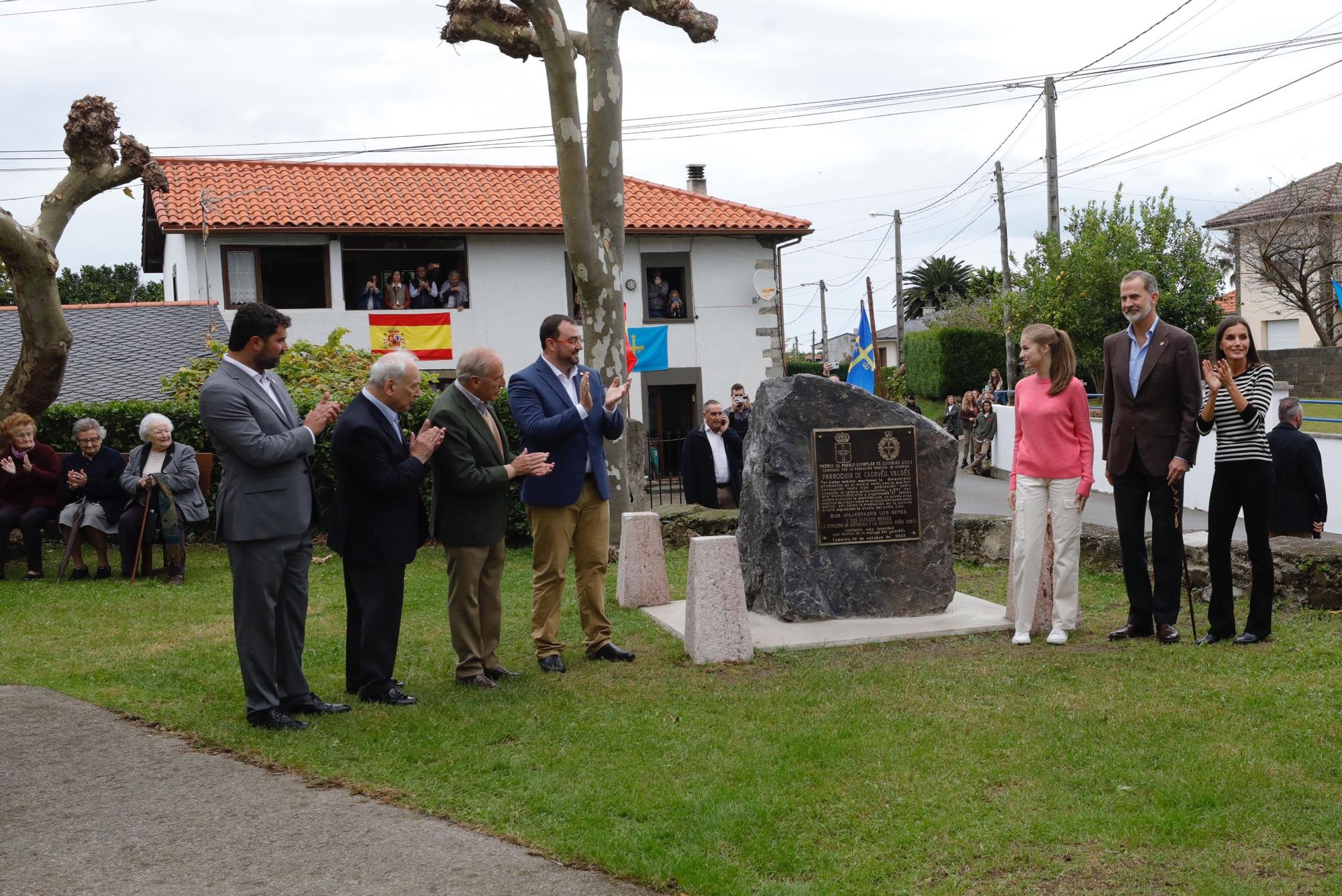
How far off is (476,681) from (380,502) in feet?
→ 3.79

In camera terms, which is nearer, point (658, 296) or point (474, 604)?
point (474, 604)

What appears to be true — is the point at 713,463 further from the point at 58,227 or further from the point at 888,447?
the point at 58,227

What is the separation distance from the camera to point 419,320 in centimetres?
2809

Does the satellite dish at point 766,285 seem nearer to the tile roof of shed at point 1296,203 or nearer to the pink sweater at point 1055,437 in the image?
the tile roof of shed at point 1296,203

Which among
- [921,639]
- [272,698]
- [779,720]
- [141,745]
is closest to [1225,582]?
[921,639]

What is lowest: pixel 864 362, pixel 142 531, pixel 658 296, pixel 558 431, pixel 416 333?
pixel 142 531

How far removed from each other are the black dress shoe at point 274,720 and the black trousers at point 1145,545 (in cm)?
477

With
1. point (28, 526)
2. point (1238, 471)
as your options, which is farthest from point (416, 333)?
point (1238, 471)

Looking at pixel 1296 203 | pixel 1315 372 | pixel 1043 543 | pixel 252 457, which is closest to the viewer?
pixel 252 457

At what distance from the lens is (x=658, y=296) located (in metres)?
30.4

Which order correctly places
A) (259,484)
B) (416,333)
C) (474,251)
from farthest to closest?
(474,251), (416,333), (259,484)

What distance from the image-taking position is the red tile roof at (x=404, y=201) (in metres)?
27.2

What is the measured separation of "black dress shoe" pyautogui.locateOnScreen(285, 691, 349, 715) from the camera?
6.17 metres

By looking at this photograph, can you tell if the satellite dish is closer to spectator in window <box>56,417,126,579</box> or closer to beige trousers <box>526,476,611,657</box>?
spectator in window <box>56,417,126,579</box>
